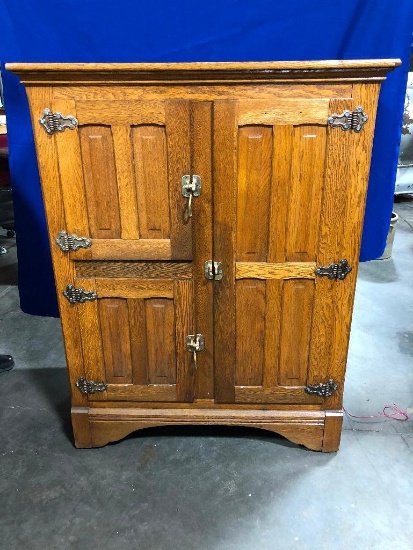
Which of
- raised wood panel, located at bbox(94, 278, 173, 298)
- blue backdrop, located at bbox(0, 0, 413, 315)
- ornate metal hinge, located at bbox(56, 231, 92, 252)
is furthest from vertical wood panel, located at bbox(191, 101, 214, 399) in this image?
blue backdrop, located at bbox(0, 0, 413, 315)

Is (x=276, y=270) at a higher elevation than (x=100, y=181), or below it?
below

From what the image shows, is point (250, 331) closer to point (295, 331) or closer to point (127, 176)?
point (295, 331)

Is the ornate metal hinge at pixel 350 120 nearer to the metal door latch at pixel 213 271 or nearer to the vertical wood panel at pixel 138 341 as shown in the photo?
the metal door latch at pixel 213 271

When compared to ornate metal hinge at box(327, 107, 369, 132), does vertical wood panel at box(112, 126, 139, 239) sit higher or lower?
lower

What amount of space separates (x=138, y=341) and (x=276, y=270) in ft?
1.83

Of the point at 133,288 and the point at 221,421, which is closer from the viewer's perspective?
the point at 133,288

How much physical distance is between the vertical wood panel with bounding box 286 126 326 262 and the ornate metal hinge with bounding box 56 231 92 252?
2.17ft

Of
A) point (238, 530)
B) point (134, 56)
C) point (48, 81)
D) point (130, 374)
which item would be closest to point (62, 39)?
point (134, 56)

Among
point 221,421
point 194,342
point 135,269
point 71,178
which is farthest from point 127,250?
point 221,421

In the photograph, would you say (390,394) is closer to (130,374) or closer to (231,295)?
(231,295)

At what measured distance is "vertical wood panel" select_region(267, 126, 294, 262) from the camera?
1452mm

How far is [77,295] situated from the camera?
5.49ft

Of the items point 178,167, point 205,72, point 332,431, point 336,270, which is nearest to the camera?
point 205,72

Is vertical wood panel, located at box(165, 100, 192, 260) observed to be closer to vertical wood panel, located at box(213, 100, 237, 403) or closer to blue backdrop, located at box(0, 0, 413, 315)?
vertical wood panel, located at box(213, 100, 237, 403)
